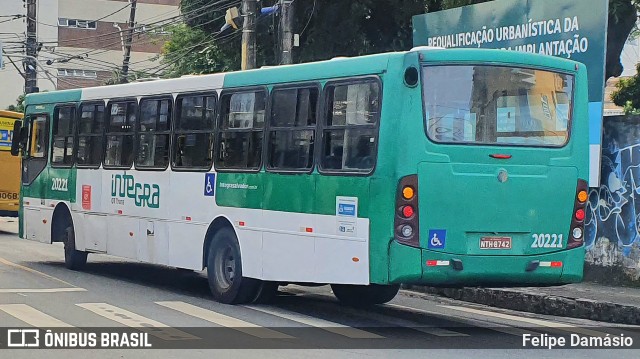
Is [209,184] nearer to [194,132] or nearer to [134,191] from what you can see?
[194,132]

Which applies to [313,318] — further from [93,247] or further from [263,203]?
[93,247]

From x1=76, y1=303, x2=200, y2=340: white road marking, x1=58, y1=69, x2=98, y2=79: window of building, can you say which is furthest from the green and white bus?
x1=58, y1=69, x2=98, y2=79: window of building

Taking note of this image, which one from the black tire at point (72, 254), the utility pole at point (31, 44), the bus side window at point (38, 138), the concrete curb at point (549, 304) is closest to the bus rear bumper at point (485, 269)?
the concrete curb at point (549, 304)

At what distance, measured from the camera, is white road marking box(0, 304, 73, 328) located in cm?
1142

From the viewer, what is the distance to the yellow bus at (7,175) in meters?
28.3

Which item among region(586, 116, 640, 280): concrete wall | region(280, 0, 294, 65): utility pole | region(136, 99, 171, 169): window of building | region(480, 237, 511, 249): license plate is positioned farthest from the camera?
region(280, 0, 294, 65): utility pole

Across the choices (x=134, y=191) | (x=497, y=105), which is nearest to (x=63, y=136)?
(x=134, y=191)

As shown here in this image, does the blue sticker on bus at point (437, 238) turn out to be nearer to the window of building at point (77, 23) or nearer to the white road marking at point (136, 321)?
the white road marking at point (136, 321)

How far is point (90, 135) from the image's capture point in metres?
17.7

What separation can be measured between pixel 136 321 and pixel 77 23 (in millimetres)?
61202

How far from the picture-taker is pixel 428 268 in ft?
36.3

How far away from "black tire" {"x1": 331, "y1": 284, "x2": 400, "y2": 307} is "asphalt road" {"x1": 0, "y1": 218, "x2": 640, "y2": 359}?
0.59 feet

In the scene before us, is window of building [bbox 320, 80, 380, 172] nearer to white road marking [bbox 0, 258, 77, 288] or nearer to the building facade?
white road marking [bbox 0, 258, 77, 288]

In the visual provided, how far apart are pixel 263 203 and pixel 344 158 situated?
5.66ft
